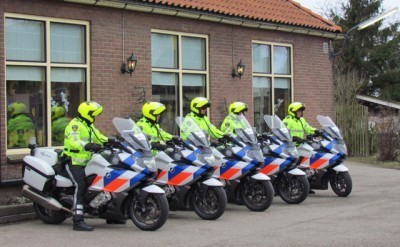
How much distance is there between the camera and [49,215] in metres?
9.34

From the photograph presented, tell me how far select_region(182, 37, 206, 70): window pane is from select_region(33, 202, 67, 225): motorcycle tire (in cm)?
534

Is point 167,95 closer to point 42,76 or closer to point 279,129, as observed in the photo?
point 279,129

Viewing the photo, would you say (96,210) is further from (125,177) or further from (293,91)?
(293,91)

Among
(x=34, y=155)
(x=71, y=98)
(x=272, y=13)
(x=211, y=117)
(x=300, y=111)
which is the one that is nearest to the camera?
(x=34, y=155)

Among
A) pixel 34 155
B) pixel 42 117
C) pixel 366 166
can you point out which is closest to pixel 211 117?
pixel 42 117

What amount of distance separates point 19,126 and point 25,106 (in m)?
0.37

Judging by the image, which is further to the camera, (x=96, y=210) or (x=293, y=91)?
(x=293, y=91)

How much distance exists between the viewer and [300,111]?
12.5m

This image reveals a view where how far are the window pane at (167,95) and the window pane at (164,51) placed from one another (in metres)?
0.22

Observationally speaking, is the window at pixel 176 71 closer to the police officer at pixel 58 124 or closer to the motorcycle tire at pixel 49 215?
the police officer at pixel 58 124

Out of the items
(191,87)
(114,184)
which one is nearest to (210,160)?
(114,184)

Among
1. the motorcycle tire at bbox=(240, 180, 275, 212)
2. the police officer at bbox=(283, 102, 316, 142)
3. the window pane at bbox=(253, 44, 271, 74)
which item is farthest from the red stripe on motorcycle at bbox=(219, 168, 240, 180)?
the window pane at bbox=(253, 44, 271, 74)

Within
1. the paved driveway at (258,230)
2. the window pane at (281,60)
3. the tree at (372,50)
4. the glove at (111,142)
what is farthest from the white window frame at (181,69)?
the tree at (372,50)

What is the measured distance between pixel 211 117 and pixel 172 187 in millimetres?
4767
